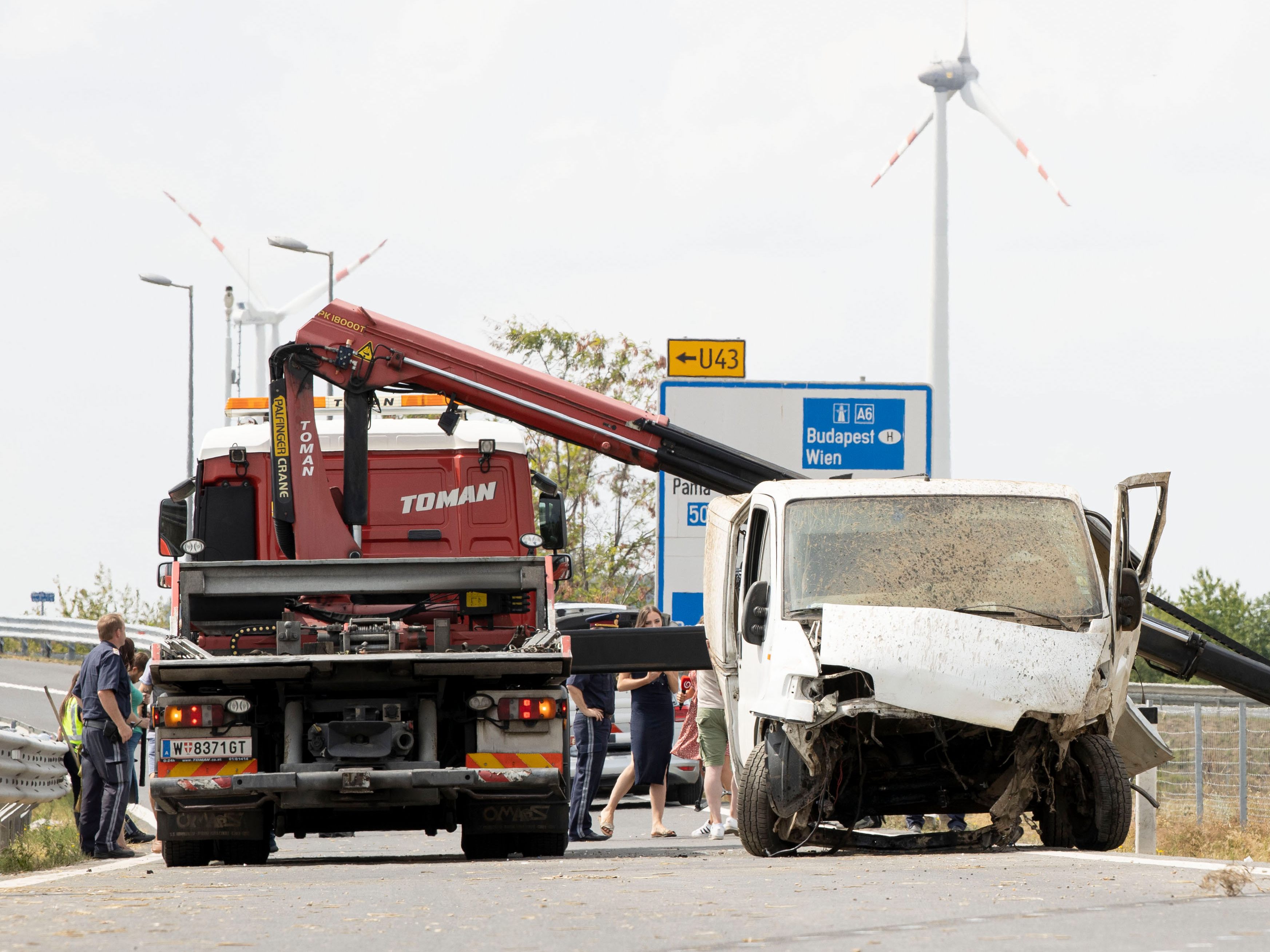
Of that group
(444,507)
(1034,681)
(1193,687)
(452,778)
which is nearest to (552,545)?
(444,507)

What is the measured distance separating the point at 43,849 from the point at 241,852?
98.8 inches

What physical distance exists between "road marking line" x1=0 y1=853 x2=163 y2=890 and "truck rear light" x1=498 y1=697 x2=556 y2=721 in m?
2.47

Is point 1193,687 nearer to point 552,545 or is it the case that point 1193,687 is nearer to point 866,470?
point 866,470

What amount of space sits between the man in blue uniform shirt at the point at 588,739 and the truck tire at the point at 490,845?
2664 mm

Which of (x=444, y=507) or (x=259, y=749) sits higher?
(x=444, y=507)

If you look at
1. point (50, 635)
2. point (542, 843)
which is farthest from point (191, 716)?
point (50, 635)

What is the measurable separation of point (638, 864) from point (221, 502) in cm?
480

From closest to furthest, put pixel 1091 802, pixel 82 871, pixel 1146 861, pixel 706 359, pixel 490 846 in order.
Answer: pixel 1146 861
pixel 1091 802
pixel 82 871
pixel 490 846
pixel 706 359

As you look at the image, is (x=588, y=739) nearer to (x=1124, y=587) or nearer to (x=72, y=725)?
(x=72, y=725)

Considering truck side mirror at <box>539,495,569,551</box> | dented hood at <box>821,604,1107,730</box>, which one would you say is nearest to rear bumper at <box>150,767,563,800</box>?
dented hood at <box>821,604,1107,730</box>

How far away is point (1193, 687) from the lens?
89.5 feet

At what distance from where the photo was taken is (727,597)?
37.8 ft

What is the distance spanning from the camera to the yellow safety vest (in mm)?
15039

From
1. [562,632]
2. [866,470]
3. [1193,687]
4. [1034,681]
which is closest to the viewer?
[1034,681]
